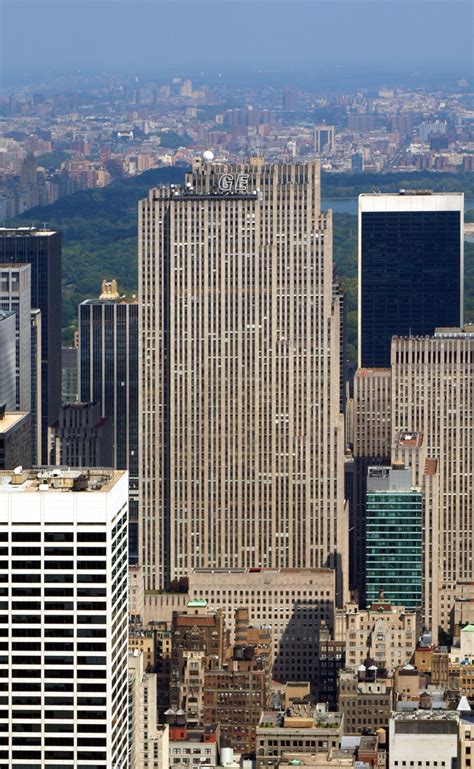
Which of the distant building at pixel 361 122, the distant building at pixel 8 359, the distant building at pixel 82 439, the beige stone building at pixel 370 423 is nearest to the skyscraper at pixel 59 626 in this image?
the distant building at pixel 8 359

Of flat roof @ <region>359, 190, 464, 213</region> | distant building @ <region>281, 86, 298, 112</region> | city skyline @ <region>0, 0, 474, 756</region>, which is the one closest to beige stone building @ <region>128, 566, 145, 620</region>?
city skyline @ <region>0, 0, 474, 756</region>

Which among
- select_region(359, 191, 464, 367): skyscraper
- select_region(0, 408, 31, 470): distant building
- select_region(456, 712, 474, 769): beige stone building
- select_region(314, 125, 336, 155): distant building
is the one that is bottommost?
select_region(456, 712, 474, 769): beige stone building

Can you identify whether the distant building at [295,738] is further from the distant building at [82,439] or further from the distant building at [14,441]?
the distant building at [82,439]

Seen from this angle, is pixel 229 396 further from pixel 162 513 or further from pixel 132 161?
pixel 132 161

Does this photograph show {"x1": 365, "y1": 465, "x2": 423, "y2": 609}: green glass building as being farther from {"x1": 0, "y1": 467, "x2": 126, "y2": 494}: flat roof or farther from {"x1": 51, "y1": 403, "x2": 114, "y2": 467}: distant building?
{"x1": 0, "y1": 467, "x2": 126, "y2": 494}: flat roof

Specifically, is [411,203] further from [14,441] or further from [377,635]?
[14,441]

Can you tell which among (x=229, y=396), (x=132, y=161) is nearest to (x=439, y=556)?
(x=229, y=396)
